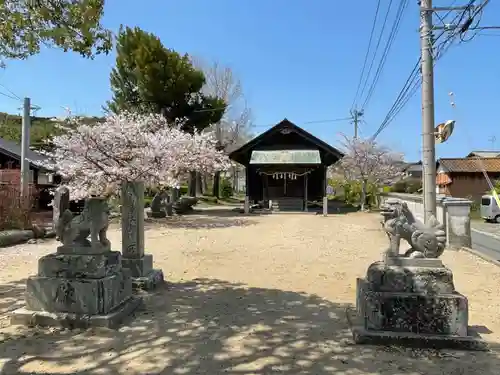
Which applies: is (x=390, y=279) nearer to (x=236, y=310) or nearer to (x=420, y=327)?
(x=420, y=327)

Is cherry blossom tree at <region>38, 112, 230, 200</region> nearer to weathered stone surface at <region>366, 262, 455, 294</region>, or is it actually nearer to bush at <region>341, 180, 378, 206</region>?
weathered stone surface at <region>366, 262, 455, 294</region>

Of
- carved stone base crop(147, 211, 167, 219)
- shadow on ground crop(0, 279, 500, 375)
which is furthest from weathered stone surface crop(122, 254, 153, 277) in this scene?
carved stone base crop(147, 211, 167, 219)

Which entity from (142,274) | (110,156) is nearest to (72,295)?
(142,274)

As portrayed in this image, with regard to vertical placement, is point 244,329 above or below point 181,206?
below

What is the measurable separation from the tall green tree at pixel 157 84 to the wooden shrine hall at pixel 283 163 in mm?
3626

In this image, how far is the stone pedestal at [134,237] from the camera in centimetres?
643

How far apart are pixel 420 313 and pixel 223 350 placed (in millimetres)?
2099

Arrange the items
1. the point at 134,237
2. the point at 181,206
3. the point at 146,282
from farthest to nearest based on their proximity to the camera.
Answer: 1. the point at 181,206
2. the point at 134,237
3. the point at 146,282

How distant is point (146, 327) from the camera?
4559 millimetres

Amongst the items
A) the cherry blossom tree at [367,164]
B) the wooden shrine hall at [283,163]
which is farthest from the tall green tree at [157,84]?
the cherry blossom tree at [367,164]

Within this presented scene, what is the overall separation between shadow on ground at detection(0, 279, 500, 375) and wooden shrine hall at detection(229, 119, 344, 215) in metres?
18.9

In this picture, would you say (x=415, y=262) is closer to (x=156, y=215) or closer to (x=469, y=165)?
(x=156, y=215)

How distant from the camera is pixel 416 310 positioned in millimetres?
4105

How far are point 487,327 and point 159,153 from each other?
1336cm
